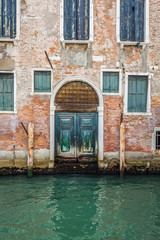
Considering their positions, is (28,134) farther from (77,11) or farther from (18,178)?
(77,11)

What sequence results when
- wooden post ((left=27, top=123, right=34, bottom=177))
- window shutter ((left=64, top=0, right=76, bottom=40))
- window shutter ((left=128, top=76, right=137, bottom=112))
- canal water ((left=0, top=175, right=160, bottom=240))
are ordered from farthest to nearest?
window shutter ((left=128, top=76, right=137, bottom=112))
window shutter ((left=64, top=0, right=76, bottom=40))
wooden post ((left=27, top=123, right=34, bottom=177))
canal water ((left=0, top=175, right=160, bottom=240))

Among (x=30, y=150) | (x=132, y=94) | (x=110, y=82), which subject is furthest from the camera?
(x=132, y=94)

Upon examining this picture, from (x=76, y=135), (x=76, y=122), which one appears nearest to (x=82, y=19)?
(x=76, y=122)

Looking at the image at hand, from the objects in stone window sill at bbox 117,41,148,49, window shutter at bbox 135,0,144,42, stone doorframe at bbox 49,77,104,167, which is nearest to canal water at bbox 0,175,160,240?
stone doorframe at bbox 49,77,104,167

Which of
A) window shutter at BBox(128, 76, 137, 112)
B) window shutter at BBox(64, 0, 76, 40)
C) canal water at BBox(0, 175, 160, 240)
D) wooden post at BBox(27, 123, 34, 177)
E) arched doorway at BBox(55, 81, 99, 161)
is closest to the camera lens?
canal water at BBox(0, 175, 160, 240)

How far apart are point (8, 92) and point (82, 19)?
10.6ft

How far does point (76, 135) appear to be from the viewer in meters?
8.15

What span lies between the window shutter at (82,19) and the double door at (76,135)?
8.09 ft

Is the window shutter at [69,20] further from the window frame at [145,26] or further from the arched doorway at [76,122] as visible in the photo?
the arched doorway at [76,122]

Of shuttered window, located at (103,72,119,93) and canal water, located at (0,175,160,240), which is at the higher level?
shuttered window, located at (103,72,119,93)

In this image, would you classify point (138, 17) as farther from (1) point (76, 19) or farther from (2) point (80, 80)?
(2) point (80, 80)

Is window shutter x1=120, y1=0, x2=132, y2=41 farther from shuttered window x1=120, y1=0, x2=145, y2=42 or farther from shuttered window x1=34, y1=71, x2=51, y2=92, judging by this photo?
shuttered window x1=34, y1=71, x2=51, y2=92

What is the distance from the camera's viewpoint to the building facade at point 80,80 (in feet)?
25.7

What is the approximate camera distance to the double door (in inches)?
319
